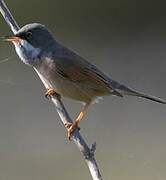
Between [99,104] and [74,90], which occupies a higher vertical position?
[74,90]

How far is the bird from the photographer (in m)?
4.14

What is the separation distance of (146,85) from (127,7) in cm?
145

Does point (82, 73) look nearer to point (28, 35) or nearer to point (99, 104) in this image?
point (28, 35)

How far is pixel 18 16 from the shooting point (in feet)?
25.8

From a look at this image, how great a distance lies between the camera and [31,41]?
414cm

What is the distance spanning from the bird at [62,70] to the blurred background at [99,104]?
1.69 m

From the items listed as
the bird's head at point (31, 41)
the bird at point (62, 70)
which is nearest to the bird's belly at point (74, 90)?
the bird at point (62, 70)

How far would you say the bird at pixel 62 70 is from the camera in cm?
414

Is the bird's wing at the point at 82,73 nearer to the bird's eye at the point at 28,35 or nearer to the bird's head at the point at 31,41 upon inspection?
the bird's head at the point at 31,41

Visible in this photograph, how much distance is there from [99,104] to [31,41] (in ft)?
9.25

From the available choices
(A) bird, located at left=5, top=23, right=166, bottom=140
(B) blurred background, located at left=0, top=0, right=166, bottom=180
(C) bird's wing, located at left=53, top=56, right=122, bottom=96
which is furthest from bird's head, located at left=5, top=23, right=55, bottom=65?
(B) blurred background, located at left=0, top=0, right=166, bottom=180

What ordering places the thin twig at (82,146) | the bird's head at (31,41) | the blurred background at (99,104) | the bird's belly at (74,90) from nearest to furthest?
the thin twig at (82,146)
the bird's head at (31,41)
the bird's belly at (74,90)
the blurred background at (99,104)

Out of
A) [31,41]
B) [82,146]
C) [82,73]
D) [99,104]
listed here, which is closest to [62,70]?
[82,73]

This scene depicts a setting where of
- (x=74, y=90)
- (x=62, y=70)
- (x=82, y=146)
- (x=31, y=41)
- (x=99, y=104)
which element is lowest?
(x=99, y=104)
